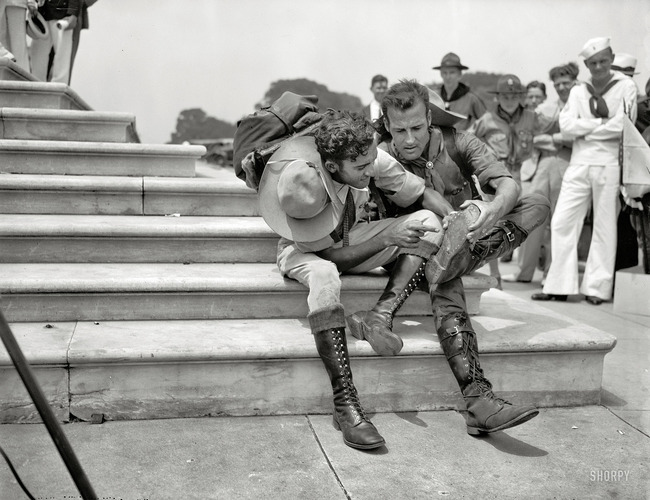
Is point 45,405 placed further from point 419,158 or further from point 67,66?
point 67,66

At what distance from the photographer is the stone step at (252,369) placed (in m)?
3.07

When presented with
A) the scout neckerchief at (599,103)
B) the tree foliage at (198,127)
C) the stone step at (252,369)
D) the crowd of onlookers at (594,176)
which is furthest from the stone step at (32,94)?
the tree foliage at (198,127)

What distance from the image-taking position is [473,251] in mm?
3557

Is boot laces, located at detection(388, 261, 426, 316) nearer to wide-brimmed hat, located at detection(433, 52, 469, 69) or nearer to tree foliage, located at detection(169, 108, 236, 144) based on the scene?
wide-brimmed hat, located at detection(433, 52, 469, 69)

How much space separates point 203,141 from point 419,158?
10238 millimetres

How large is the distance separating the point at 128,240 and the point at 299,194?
1305 mm

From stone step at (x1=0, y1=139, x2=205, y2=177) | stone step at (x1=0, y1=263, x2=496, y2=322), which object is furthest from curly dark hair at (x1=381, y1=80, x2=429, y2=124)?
stone step at (x1=0, y1=139, x2=205, y2=177)

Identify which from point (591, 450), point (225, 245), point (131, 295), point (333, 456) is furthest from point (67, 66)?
point (591, 450)

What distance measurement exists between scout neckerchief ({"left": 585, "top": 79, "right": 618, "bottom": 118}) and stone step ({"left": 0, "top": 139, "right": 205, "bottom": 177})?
3.14 m

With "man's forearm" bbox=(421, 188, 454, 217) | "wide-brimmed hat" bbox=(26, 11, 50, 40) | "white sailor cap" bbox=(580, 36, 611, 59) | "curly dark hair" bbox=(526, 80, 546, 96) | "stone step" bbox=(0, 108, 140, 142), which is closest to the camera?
"man's forearm" bbox=(421, 188, 454, 217)

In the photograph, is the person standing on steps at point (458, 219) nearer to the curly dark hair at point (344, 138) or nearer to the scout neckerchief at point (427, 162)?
the scout neckerchief at point (427, 162)

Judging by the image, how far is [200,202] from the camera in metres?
4.84

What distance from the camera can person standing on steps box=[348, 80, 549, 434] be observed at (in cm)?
315

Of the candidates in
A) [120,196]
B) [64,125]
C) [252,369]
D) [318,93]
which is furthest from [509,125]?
[318,93]
